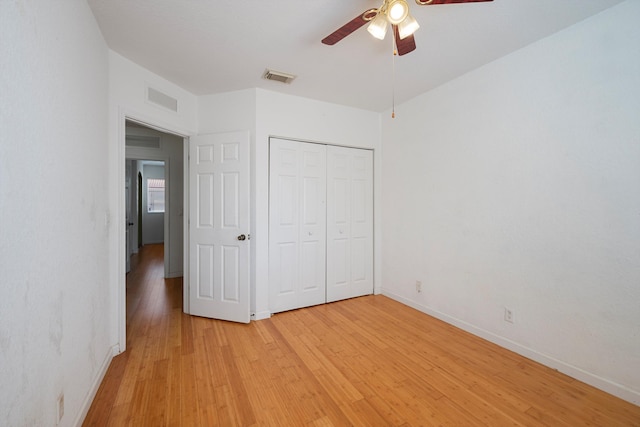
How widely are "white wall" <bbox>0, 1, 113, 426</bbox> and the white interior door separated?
3.49 ft

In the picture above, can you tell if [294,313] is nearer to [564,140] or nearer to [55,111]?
[55,111]

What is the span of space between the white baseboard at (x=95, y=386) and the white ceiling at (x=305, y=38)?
257 centimetres

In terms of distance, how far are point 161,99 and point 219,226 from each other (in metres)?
1.46

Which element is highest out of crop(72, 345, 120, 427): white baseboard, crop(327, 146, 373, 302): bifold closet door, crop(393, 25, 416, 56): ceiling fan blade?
crop(393, 25, 416, 56): ceiling fan blade

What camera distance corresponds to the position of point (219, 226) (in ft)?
9.43

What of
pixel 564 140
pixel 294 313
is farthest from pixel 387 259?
pixel 564 140

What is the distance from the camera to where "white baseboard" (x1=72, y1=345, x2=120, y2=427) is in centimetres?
146

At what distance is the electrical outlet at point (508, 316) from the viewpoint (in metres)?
2.27

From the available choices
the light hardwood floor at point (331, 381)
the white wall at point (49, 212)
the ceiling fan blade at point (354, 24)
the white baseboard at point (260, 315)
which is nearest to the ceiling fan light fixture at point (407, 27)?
the ceiling fan blade at point (354, 24)

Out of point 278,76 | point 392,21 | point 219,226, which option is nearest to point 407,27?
point 392,21

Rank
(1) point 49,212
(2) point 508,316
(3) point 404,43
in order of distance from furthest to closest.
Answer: (2) point 508,316 < (3) point 404,43 < (1) point 49,212

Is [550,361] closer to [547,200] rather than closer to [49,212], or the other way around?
[547,200]

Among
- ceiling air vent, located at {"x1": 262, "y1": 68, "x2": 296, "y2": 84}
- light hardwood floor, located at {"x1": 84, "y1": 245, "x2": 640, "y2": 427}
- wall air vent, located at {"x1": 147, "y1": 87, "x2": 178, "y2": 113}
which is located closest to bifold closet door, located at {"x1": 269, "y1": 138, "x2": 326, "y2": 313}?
light hardwood floor, located at {"x1": 84, "y1": 245, "x2": 640, "y2": 427}

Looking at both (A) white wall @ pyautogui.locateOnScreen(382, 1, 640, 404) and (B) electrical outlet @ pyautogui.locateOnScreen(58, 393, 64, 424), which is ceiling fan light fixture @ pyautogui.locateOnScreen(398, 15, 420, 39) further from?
(B) electrical outlet @ pyautogui.locateOnScreen(58, 393, 64, 424)
